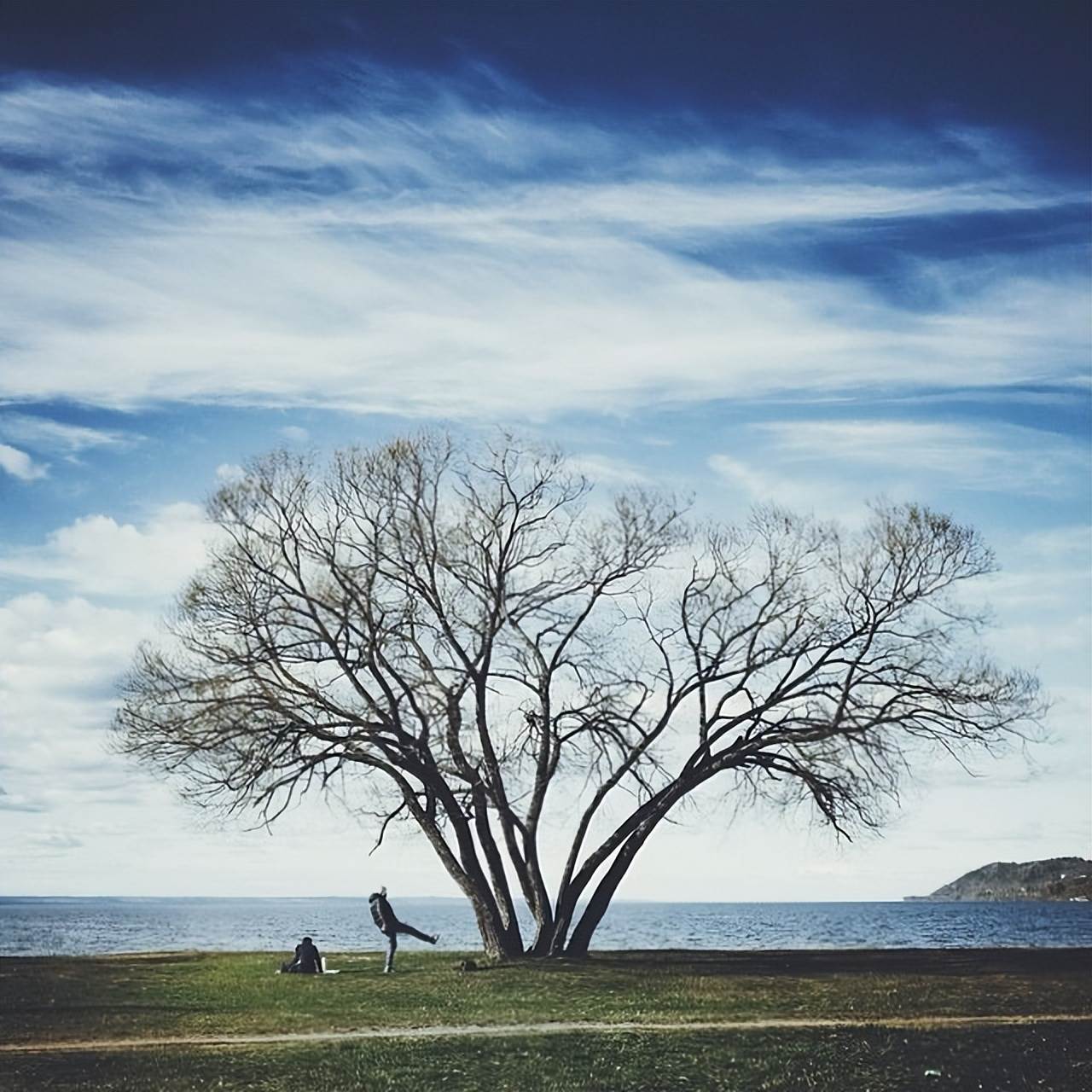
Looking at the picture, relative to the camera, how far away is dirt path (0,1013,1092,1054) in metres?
19.8

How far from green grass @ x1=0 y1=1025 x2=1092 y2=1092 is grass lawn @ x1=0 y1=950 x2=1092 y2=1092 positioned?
0.15ft

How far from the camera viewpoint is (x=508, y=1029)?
69.5ft

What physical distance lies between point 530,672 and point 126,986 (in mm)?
12099

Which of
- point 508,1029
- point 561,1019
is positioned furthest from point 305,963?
point 508,1029

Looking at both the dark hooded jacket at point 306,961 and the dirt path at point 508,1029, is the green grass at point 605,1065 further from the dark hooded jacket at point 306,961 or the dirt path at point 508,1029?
the dark hooded jacket at point 306,961

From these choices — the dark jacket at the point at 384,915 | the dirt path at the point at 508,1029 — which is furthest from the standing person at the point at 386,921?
the dirt path at the point at 508,1029

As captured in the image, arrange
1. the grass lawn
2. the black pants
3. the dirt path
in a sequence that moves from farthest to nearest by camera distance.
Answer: the black pants, the dirt path, the grass lawn

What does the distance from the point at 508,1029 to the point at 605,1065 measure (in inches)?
121

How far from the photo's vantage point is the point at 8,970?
98.6 ft

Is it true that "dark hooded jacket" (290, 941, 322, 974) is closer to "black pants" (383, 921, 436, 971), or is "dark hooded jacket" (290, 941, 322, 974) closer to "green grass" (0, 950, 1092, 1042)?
"green grass" (0, 950, 1092, 1042)

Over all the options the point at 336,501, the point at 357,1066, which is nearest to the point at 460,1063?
the point at 357,1066

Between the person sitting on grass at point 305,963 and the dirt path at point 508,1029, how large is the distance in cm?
872

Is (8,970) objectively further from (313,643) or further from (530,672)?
(530,672)

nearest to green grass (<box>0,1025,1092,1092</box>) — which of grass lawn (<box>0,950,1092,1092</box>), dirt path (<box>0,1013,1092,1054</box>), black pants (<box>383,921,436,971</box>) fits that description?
grass lawn (<box>0,950,1092,1092</box>)
